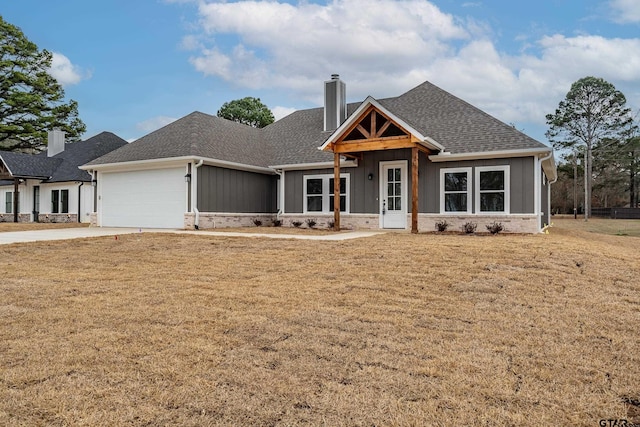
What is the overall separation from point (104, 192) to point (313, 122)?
31.1 feet

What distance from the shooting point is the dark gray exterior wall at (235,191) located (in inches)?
601

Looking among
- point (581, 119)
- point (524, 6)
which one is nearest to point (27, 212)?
point (524, 6)

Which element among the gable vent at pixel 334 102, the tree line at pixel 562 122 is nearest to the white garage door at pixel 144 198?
the gable vent at pixel 334 102

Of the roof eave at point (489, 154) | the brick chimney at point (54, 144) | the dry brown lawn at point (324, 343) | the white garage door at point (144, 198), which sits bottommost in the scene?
the dry brown lawn at point (324, 343)

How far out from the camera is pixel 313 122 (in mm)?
19922

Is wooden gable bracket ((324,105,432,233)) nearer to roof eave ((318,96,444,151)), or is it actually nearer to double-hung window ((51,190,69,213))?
roof eave ((318,96,444,151))

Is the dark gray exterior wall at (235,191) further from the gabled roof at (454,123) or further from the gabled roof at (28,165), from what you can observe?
the gabled roof at (28,165)

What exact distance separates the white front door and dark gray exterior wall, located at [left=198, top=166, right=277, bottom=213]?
17.5 feet

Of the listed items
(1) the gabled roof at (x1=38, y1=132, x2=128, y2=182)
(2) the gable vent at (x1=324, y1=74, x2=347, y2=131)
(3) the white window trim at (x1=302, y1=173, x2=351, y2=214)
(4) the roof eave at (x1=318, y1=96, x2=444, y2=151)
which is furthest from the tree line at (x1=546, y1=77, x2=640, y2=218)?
(1) the gabled roof at (x1=38, y1=132, x2=128, y2=182)

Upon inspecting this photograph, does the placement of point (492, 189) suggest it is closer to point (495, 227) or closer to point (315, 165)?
point (495, 227)

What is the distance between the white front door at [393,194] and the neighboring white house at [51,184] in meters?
15.1

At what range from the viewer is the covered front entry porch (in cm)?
1284

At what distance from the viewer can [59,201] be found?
2322cm

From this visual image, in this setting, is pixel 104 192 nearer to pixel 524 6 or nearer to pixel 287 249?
pixel 287 249
